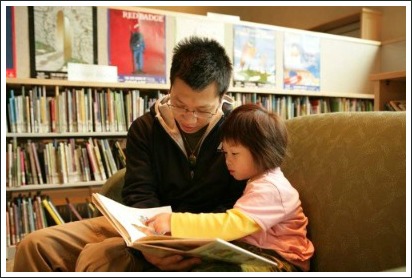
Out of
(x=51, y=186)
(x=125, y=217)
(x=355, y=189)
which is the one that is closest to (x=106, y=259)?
(x=125, y=217)

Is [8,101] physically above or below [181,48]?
below

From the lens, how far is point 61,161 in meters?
2.31

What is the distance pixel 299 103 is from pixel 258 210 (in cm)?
244

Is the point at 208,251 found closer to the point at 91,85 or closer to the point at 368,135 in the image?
the point at 368,135

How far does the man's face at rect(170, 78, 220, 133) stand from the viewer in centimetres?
109

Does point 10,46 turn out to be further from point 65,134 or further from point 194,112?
point 194,112

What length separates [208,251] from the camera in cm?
73

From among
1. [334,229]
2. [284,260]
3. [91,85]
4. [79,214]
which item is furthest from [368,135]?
[79,214]

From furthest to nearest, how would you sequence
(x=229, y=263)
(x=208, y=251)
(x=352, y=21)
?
(x=352, y=21)
(x=229, y=263)
(x=208, y=251)

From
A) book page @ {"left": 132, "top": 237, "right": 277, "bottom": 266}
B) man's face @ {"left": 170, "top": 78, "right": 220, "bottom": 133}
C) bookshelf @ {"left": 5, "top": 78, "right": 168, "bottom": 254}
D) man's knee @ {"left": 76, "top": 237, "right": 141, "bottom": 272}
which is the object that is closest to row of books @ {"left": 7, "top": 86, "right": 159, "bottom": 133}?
bookshelf @ {"left": 5, "top": 78, "right": 168, "bottom": 254}

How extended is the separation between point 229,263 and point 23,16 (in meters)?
2.11

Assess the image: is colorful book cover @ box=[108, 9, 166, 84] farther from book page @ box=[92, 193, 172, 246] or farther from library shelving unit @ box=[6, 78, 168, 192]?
book page @ box=[92, 193, 172, 246]

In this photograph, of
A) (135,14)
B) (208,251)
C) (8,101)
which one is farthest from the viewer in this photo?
(135,14)

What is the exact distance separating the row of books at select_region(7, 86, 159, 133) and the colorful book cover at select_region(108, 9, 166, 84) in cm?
16
